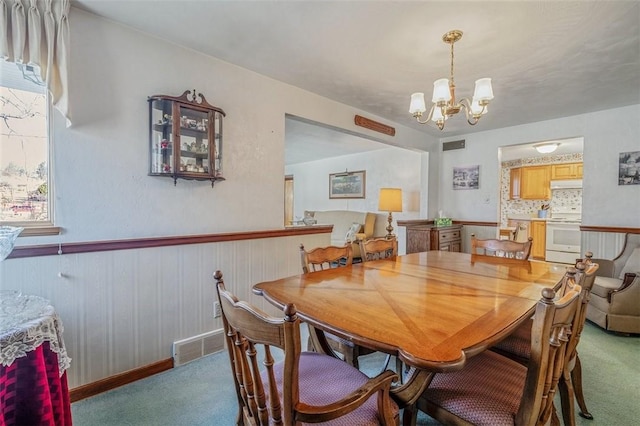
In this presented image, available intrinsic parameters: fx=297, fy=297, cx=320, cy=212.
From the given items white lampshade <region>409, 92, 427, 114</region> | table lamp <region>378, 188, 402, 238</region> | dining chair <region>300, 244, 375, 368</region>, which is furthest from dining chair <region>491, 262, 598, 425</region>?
table lamp <region>378, 188, 402, 238</region>

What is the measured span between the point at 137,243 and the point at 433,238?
3.64 meters

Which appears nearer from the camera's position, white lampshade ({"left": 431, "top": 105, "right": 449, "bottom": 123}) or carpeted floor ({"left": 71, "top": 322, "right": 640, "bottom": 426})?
carpeted floor ({"left": 71, "top": 322, "right": 640, "bottom": 426})

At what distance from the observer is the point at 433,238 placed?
4.25 meters

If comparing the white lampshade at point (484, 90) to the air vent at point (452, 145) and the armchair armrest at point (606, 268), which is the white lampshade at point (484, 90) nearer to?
the armchair armrest at point (606, 268)

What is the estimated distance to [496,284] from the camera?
5.25 feet

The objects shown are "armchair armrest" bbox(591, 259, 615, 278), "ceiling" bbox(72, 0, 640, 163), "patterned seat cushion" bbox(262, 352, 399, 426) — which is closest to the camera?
"patterned seat cushion" bbox(262, 352, 399, 426)

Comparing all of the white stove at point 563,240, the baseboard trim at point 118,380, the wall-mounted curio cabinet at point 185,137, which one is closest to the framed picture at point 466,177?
the white stove at point 563,240

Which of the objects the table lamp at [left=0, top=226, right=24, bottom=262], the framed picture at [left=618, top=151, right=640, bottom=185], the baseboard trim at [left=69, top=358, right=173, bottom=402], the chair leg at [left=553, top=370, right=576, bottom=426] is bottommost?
the baseboard trim at [left=69, top=358, right=173, bottom=402]

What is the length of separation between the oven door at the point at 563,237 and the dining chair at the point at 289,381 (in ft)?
20.7

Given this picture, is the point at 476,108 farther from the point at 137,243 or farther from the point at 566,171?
the point at 566,171

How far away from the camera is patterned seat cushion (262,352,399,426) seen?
1.01 meters

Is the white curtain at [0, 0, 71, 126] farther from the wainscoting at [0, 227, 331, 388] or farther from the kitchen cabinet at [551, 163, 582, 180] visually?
the kitchen cabinet at [551, 163, 582, 180]

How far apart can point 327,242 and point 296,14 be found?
7.11ft

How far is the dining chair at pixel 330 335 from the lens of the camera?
1.64 metres
